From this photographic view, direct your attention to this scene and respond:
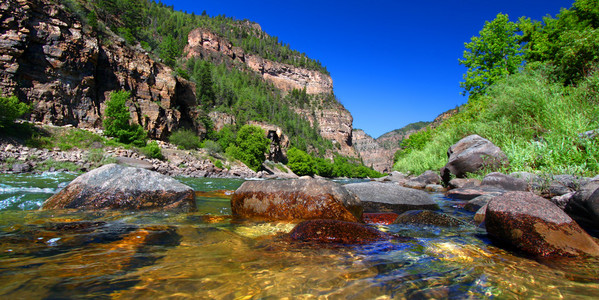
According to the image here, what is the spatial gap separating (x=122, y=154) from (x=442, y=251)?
36878 mm

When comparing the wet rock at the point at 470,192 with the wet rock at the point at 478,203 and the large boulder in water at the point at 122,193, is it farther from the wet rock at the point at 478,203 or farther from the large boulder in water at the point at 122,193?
the large boulder in water at the point at 122,193

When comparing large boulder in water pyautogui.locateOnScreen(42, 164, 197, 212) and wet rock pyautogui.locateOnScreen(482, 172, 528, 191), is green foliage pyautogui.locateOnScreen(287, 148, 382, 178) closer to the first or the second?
wet rock pyautogui.locateOnScreen(482, 172, 528, 191)

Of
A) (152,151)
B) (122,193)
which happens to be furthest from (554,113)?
(152,151)

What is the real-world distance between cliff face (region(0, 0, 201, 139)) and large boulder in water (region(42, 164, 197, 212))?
3496 cm

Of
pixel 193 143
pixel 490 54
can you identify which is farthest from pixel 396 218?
pixel 193 143

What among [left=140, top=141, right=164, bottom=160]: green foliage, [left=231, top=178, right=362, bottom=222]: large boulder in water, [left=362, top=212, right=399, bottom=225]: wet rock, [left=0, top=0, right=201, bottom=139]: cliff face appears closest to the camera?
[left=231, top=178, right=362, bottom=222]: large boulder in water

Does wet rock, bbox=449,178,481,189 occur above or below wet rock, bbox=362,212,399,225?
above

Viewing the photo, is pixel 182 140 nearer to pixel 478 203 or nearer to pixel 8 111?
pixel 8 111

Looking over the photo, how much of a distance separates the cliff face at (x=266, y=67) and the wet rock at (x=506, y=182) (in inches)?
5426

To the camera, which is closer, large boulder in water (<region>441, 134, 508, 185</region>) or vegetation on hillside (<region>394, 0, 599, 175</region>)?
vegetation on hillside (<region>394, 0, 599, 175</region>)

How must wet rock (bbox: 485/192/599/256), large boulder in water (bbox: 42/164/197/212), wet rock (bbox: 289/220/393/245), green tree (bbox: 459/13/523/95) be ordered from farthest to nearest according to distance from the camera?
green tree (bbox: 459/13/523/95) < large boulder in water (bbox: 42/164/197/212) < wet rock (bbox: 289/220/393/245) < wet rock (bbox: 485/192/599/256)

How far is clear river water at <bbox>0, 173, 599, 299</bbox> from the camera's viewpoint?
1.91 metres

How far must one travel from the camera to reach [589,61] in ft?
37.1

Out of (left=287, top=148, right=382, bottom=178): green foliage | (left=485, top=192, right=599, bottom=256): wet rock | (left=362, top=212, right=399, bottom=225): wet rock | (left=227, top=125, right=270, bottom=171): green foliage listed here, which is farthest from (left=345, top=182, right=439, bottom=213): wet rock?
(left=287, top=148, right=382, bottom=178): green foliage
